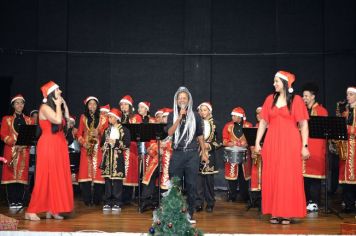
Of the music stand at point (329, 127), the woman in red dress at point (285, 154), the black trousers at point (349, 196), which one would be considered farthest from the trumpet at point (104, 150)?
the black trousers at point (349, 196)

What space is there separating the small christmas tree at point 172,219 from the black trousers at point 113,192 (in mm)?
5127

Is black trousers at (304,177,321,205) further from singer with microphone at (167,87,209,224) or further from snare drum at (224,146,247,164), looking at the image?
singer with microphone at (167,87,209,224)

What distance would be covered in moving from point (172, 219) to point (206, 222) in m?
3.78

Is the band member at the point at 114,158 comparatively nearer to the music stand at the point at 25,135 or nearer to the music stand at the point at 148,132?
the music stand at the point at 148,132

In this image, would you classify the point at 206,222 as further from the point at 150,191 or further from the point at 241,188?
the point at 241,188

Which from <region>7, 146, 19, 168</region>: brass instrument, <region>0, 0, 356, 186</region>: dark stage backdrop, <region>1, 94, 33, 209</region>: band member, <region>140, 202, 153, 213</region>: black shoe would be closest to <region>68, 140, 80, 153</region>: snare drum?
<region>1, 94, 33, 209</region>: band member

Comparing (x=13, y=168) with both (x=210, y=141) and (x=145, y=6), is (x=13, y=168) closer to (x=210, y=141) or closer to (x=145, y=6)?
(x=210, y=141)

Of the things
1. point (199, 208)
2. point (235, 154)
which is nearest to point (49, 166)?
point (199, 208)

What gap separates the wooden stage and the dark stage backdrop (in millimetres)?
4713

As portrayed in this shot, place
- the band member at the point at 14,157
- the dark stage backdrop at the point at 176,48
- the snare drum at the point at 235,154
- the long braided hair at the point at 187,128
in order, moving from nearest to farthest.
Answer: the long braided hair at the point at 187,128 < the band member at the point at 14,157 < the snare drum at the point at 235,154 < the dark stage backdrop at the point at 176,48

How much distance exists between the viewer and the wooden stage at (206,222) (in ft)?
28.0

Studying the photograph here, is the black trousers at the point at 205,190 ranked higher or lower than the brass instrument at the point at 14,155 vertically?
lower

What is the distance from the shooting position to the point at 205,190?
1116 cm

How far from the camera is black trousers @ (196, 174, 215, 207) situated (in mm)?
10906
